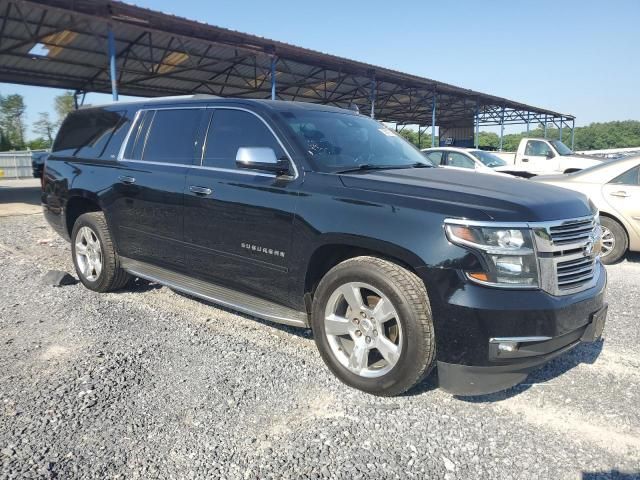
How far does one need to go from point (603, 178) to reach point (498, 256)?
5.36 m

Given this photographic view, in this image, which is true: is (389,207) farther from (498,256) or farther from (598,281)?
(598,281)

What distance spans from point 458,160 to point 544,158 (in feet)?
11.8

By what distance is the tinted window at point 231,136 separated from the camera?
362 cm

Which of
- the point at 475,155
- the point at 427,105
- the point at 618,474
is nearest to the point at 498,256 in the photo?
the point at 618,474

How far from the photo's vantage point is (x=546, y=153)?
14.0 meters

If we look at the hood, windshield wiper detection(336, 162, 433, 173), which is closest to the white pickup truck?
windshield wiper detection(336, 162, 433, 173)

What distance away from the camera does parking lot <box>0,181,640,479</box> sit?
234cm

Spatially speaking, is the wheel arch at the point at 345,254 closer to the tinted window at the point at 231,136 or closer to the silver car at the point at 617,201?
the tinted window at the point at 231,136

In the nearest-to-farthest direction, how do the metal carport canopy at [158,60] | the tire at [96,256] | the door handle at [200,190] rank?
the door handle at [200,190], the tire at [96,256], the metal carport canopy at [158,60]

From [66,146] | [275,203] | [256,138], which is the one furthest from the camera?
[66,146]

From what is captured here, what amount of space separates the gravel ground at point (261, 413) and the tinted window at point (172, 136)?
1440 mm

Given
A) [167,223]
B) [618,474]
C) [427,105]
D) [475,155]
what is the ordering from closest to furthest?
[618,474]
[167,223]
[475,155]
[427,105]

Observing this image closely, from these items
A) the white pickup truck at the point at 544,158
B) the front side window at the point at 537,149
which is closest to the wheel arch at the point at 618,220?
the white pickup truck at the point at 544,158

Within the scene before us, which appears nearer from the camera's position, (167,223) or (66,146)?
(167,223)
